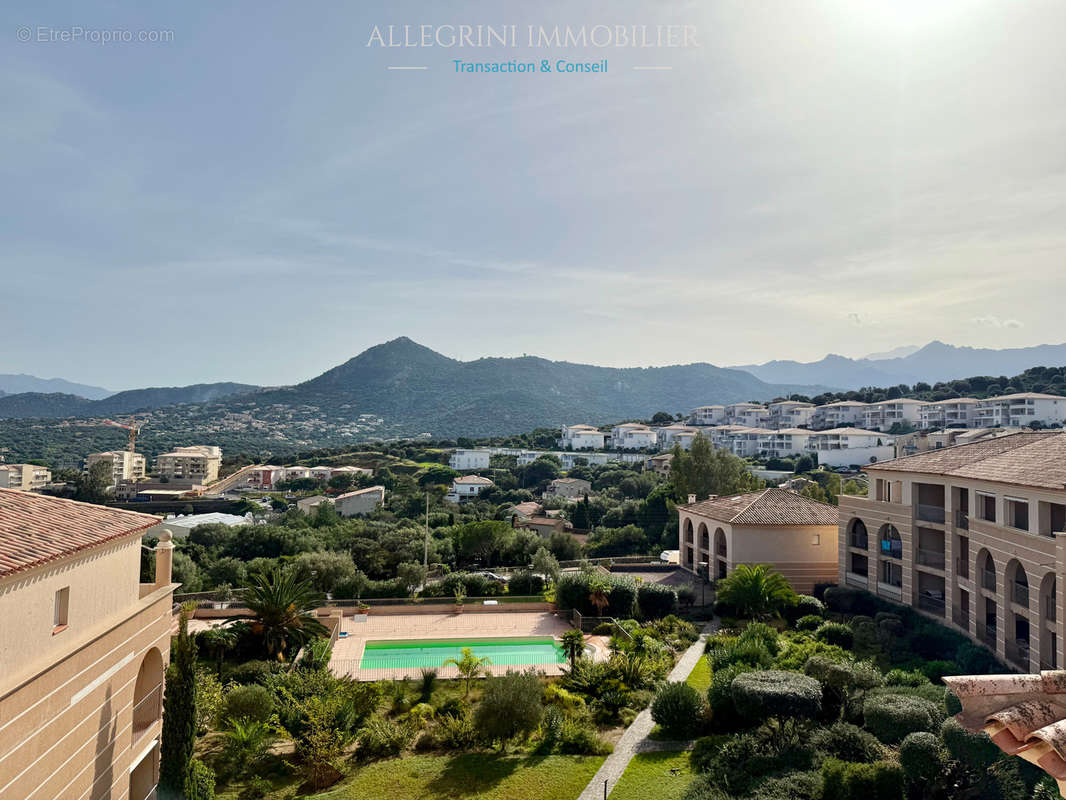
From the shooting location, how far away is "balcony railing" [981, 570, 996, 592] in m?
21.7

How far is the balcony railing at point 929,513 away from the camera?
25.1 m

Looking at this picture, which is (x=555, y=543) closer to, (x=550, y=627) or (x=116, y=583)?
(x=550, y=627)

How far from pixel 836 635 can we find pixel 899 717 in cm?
1091

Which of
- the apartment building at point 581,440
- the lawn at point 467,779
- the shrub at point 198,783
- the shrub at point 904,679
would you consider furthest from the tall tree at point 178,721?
the apartment building at point 581,440

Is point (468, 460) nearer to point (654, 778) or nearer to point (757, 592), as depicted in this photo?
point (757, 592)

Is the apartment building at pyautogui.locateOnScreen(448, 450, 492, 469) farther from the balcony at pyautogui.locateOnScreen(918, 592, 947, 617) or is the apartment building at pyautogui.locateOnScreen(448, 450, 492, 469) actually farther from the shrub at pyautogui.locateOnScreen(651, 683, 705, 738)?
the shrub at pyautogui.locateOnScreen(651, 683, 705, 738)

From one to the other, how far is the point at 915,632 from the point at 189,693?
2110 centimetres

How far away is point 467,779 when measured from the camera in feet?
46.3

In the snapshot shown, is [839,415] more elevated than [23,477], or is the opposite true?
[839,415]

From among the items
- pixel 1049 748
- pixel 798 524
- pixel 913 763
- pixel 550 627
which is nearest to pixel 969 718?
pixel 1049 748

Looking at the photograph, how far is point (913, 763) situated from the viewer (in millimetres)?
11164

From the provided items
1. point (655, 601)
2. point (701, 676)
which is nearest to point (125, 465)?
point (655, 601)

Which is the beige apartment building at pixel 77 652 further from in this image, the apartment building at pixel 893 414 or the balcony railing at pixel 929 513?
the apartment building at pixel 893 414

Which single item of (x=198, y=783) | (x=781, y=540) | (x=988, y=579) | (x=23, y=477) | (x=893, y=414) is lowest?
(x=23, y=477)
